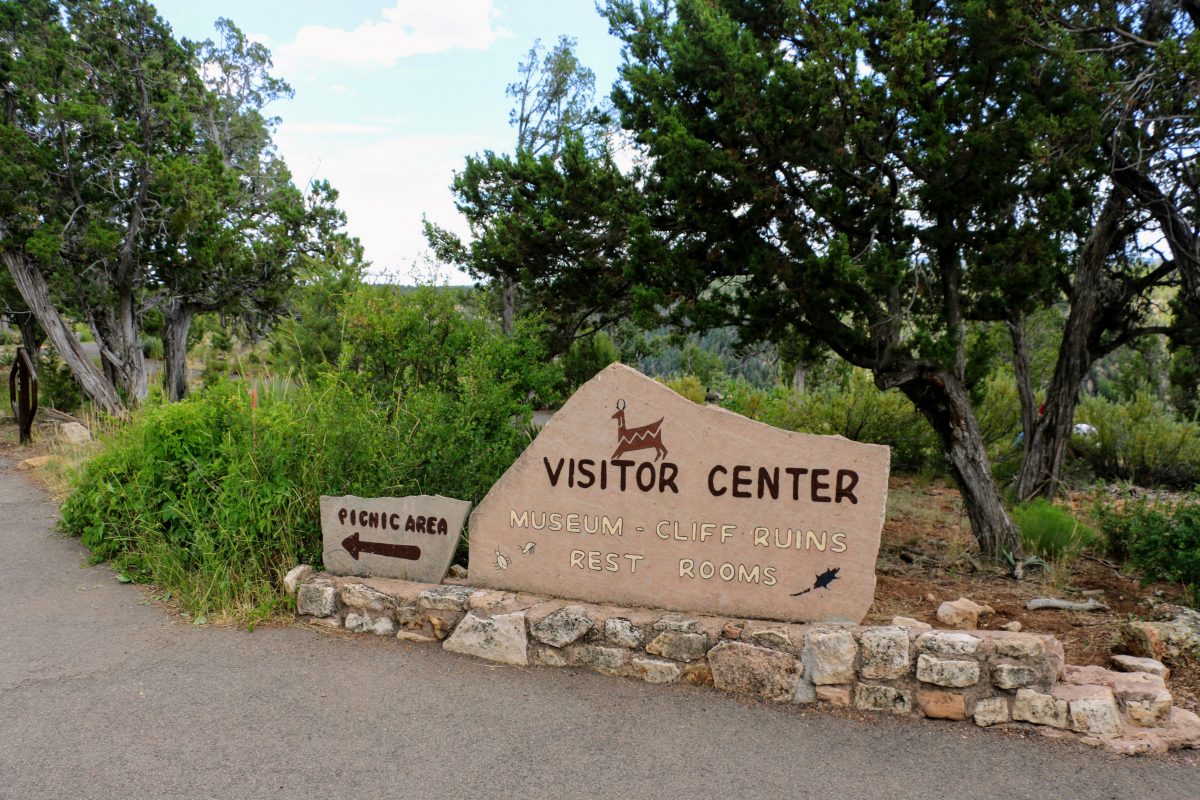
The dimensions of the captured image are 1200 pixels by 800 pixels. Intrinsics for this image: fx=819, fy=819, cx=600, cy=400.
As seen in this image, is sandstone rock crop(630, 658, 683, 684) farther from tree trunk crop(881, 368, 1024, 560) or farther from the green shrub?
the green shrub

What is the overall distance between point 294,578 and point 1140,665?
494 cm

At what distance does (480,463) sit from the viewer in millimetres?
6145

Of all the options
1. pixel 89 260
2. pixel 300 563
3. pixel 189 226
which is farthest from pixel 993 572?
pixel 89 260

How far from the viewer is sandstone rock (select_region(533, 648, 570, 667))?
4.71 m

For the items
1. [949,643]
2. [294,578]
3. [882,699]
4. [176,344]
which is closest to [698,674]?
[882,699]

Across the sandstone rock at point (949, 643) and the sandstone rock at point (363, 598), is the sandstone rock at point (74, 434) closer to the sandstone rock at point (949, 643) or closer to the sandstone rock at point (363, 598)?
the sandstone rock at point (363, 598)

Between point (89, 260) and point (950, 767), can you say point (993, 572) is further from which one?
point (89, 260)

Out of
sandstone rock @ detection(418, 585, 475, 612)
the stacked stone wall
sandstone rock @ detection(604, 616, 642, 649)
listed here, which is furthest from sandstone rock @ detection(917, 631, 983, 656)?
sandstone rock @ detection(418, 585, 475, 612)

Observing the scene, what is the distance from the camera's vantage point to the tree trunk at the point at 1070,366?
770cm

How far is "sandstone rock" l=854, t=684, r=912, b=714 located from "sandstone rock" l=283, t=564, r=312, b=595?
138 inches

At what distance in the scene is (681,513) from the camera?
15.6 feet

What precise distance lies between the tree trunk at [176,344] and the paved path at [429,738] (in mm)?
11480

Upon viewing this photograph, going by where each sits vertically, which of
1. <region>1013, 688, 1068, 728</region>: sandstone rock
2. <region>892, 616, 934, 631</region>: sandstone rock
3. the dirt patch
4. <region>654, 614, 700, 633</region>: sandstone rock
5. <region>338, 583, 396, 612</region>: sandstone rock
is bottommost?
the dirt patch

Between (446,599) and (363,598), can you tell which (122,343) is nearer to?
(363,598)
